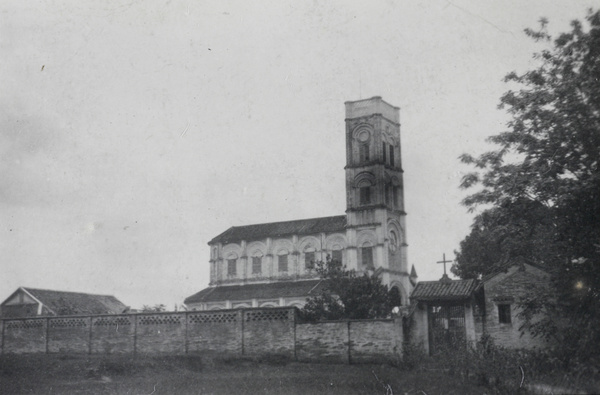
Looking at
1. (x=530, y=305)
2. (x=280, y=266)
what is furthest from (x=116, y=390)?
(x=280, y=266)

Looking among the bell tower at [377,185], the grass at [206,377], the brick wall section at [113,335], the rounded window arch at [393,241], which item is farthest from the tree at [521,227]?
the rounded window arch at [393,241]

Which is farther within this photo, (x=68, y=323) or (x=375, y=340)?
(x=68, y=323)

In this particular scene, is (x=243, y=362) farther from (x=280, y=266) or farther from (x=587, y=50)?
(x=280, y=266)

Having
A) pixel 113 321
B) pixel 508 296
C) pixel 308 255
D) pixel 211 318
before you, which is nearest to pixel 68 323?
pixel 113 321

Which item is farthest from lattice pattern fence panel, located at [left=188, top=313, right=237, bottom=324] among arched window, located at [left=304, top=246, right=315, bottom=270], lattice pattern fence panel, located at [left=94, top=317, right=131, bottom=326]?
arched window, located at [left=304, top=246, right=315, bottom=270]

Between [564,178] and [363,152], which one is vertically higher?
[363,152]

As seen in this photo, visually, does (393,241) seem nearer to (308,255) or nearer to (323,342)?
(308,255)

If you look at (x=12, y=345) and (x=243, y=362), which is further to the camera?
(x=12, y=345)
